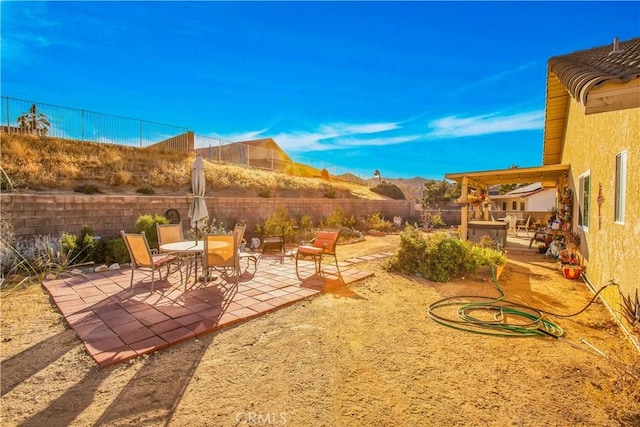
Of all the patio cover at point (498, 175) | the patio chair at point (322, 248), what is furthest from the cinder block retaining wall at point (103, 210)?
the patio cover at point (498, 175)

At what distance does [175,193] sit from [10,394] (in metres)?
11.1

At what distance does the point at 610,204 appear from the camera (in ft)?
14.9

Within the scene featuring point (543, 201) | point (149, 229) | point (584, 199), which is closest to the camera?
point (584, 199)

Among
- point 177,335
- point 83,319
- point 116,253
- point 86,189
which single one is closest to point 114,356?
point 177,335

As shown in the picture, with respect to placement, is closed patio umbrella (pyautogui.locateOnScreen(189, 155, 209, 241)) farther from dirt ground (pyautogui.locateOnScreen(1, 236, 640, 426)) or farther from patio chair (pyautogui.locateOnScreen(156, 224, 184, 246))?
dirt ground (pyautogui.locateOnScreen(1, 236, 640, 426))

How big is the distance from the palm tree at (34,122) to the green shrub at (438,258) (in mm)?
15654

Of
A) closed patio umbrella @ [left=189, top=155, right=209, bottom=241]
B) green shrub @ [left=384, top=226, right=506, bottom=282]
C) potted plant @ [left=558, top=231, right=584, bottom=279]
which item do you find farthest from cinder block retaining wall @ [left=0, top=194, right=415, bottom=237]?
potted plant @ [left=558, top=231, right=584, bottom=279]

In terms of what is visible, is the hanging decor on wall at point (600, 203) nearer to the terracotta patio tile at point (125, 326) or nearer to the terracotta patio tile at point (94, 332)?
the terracotta patio tile at point (125, 326)

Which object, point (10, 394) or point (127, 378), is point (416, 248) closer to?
point (127, 378)

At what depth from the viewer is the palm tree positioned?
12516 millimetres

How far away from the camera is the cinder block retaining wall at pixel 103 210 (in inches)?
278

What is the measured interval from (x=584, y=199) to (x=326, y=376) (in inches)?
287

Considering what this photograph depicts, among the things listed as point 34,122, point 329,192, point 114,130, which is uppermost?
point 114,130

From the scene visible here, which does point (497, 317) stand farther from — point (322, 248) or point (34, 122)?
point (34, 122)
